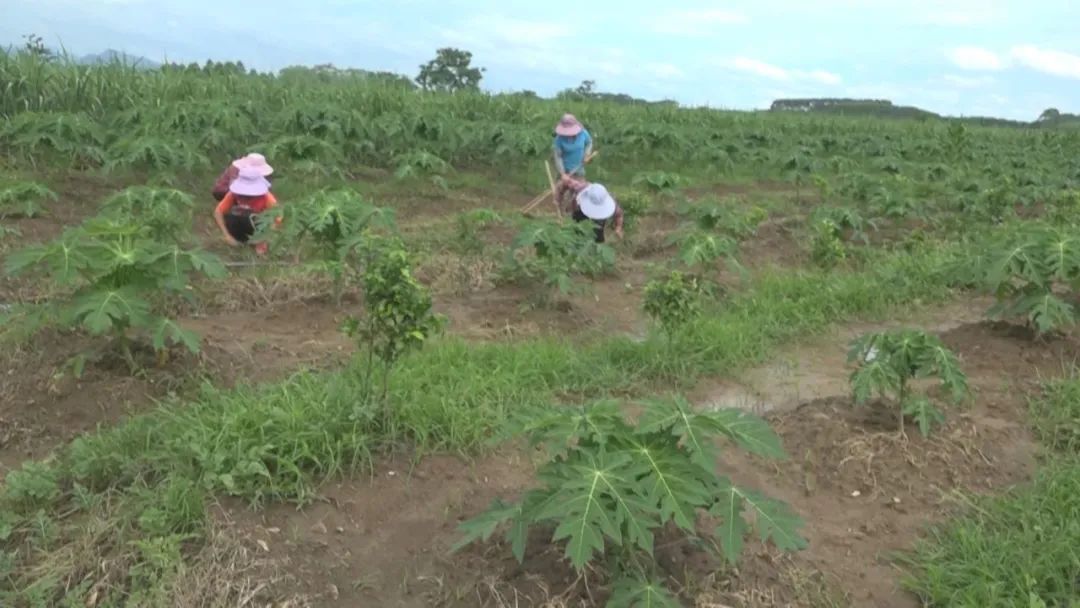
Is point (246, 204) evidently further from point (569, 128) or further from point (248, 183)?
point (569, 128)

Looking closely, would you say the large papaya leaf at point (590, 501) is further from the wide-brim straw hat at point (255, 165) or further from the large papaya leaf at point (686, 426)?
the wide-brim straw hat at point (255, 165)

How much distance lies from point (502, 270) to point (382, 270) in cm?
251

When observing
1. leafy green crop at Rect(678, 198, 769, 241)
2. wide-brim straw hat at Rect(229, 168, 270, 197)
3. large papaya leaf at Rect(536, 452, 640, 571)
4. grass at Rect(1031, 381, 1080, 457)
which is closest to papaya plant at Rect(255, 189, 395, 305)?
wide-brim straw hat at Rect(229, 168, 270, 197)

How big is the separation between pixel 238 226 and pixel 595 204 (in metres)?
2.77

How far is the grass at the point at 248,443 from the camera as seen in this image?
2.97 meters

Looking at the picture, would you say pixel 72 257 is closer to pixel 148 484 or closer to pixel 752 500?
pixel 148 484

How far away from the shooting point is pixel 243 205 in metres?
6.56

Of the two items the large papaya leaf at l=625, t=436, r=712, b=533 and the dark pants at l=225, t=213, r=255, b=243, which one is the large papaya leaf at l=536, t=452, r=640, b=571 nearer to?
the large papaya leaf at l=625, t=436, r=712, b=533

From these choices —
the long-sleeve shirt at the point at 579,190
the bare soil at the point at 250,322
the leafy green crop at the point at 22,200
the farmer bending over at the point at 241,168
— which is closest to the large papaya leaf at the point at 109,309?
the bare soil at the point at 250,322

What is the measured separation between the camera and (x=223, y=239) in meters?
7.27

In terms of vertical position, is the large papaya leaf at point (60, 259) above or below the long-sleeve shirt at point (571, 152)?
below

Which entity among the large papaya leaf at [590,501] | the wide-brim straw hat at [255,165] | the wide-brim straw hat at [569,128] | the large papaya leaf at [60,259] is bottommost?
the large papaya leaf at [590,501]

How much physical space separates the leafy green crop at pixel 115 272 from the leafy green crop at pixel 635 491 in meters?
1.87

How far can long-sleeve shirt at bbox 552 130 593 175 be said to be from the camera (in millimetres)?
8820
